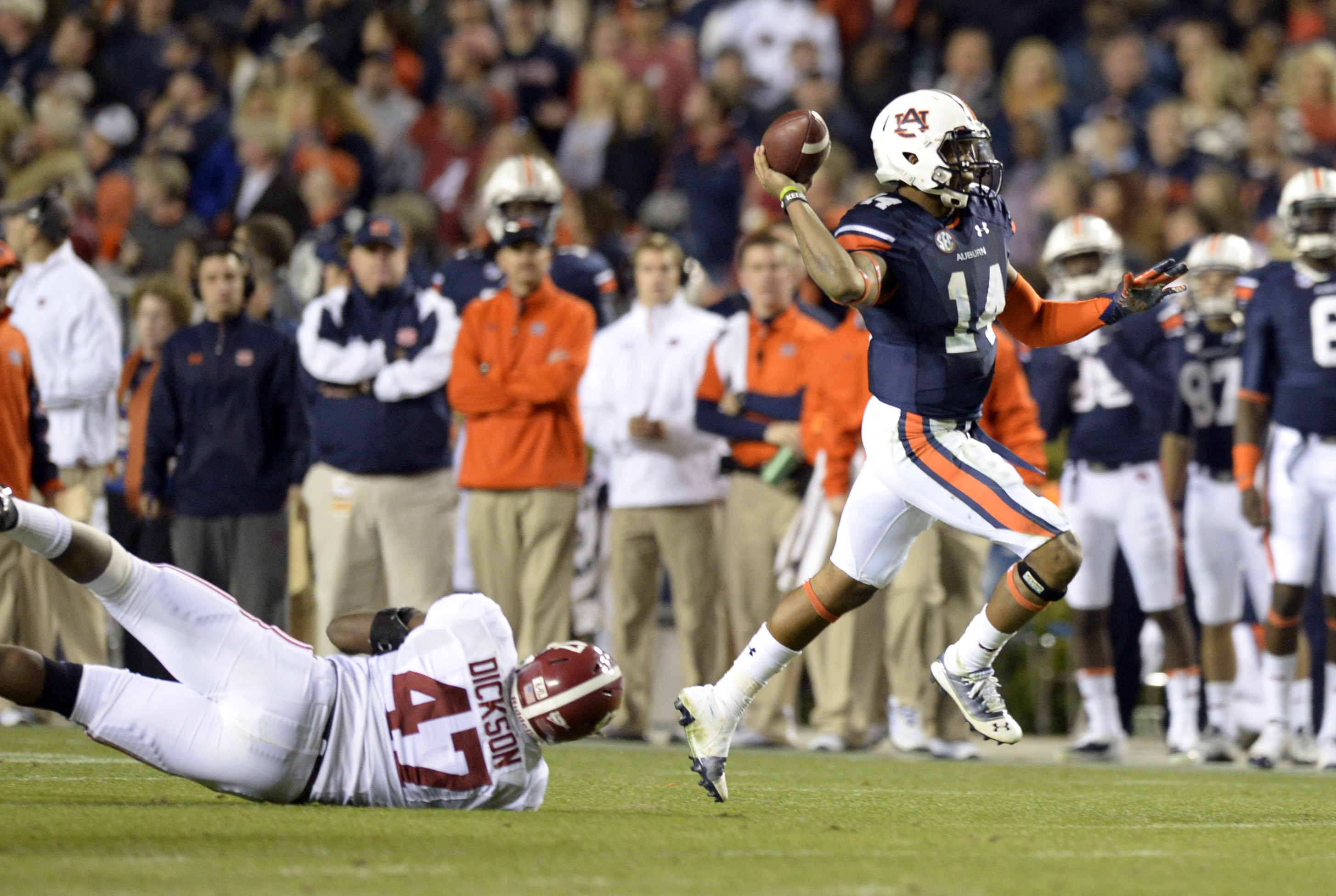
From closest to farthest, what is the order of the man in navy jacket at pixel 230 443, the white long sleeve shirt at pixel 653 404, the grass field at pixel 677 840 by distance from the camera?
the grass field at pixel 677 840, the man in navy jacket at pixel 230 443, the white long sleeve shirt at pixel 653 404

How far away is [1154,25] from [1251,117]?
90.1 inches

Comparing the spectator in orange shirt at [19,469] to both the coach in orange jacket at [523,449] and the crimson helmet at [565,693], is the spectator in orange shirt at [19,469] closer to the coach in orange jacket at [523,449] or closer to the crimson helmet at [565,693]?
the coach in orange jacket at [523,449]

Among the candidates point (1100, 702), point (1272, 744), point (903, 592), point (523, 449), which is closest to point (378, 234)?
point (523, 449)

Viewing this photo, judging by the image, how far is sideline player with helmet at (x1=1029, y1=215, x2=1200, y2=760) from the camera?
857cm

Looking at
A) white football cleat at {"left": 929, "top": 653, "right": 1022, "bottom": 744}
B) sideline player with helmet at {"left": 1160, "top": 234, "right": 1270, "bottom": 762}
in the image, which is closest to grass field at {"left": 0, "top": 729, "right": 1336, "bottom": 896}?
white football cleat at {"left": 929, "top": 653, "right": 1022, "bottom": 744}

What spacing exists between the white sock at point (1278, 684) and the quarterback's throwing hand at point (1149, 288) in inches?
120

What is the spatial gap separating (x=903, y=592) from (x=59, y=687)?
4.61m

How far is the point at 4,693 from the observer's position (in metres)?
4.60

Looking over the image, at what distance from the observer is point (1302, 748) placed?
8422 mm

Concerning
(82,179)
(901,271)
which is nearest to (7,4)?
(82,179)

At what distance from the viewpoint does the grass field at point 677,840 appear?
384cm

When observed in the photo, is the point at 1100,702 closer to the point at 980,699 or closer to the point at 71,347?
the point at 980,699

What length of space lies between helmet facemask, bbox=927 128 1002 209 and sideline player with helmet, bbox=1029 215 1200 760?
3.20 m

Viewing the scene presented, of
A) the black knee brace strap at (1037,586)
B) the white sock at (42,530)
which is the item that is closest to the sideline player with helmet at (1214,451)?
the black knee brace strap at (1037,586)
